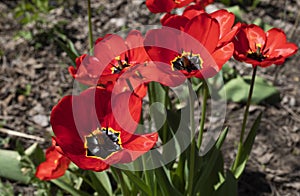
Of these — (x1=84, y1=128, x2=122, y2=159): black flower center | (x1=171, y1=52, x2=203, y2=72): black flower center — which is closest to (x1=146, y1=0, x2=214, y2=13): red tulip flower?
(x1=171, y1=52, x2=203, y2=72): black flower center

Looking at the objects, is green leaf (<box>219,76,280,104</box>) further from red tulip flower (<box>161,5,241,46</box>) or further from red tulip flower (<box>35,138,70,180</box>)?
red tulip flower (<box>161,5,241,46</box>)

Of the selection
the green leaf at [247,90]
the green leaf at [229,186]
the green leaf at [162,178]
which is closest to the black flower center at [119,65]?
the green leaf at [162,178]

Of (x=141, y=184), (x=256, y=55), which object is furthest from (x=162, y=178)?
(x=256, y=55)

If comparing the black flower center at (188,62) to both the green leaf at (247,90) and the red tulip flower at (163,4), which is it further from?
the green leaf at (247,90)

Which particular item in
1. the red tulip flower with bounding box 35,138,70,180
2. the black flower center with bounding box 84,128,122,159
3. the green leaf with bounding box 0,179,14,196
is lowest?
the green leaf with bounding box 0,179,14,196

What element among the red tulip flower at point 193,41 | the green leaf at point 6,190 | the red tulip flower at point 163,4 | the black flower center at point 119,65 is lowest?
the green leaf at point 6,190

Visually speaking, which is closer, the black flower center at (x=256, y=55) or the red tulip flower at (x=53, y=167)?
the black flower center at (x=256, y=55)
